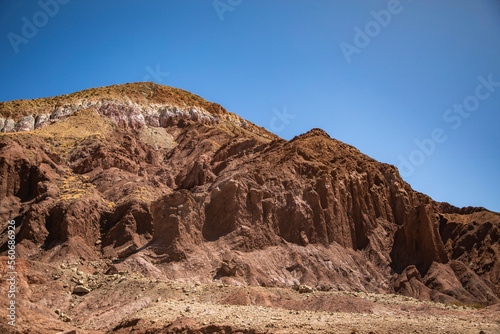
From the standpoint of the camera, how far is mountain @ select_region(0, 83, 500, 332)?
43531 millimetres

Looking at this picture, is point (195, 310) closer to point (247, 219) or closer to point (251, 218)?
point (247, 219)

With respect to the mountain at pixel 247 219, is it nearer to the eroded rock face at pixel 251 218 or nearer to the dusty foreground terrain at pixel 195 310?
the eroded rock face at pixel 251 218

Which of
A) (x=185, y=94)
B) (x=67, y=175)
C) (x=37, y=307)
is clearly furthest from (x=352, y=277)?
(x=185, y=94)

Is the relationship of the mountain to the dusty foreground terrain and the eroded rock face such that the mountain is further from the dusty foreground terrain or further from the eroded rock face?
the dusty foreground terrain

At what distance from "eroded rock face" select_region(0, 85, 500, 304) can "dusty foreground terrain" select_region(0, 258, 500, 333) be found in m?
7.42

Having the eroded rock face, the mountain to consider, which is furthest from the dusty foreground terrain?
the eroded rock face

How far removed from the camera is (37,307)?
28.8 m

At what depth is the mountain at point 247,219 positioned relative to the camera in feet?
143

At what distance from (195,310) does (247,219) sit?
20831 mm

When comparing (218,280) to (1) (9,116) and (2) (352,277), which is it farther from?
(1) (9,116)

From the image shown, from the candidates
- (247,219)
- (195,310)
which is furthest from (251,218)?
(195,310)

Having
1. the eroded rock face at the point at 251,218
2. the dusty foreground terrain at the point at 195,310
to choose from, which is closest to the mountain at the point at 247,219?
the eroded rock face at the point at 251,218

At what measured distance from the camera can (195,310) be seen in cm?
2712

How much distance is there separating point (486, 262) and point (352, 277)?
49.7ft
